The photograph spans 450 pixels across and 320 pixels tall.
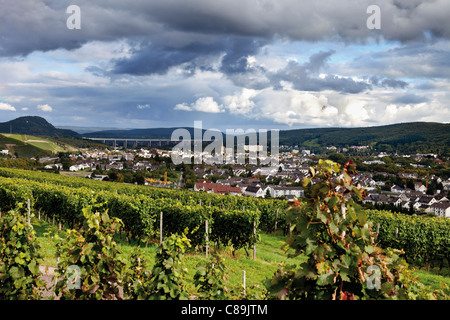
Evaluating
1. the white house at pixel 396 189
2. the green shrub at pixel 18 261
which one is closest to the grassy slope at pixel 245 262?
the green shrub at pixel 18 261

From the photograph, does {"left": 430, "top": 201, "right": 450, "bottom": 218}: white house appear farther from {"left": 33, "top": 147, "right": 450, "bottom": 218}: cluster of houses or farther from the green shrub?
the green shrub

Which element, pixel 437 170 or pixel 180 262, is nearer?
pixel 180 262

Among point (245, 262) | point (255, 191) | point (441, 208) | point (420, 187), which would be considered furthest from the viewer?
point (420, 187)

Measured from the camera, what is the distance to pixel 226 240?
1612 centimetres

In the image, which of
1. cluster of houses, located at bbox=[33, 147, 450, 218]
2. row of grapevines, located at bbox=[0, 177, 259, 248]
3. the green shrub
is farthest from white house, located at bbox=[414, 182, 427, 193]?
the green shrub

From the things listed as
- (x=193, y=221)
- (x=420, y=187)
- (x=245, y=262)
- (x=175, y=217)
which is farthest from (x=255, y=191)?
(x=245, y=262)

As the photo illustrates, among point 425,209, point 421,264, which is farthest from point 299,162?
point 421,264

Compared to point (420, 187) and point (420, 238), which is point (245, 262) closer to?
point (420, 238)

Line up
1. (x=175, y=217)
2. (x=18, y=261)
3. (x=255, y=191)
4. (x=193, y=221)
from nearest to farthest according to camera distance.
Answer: (x=18, y=261) < (x=193, y=221) < (x=175, y=217) < (x=255, y=191)

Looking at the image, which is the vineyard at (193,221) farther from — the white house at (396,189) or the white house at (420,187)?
the white house at (420,187)

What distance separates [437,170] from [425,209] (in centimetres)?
5493

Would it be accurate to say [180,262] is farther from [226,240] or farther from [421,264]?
[421,264]

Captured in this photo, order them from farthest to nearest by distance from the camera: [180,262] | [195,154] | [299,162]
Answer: [195,154] → [299,162] → [180,262]
